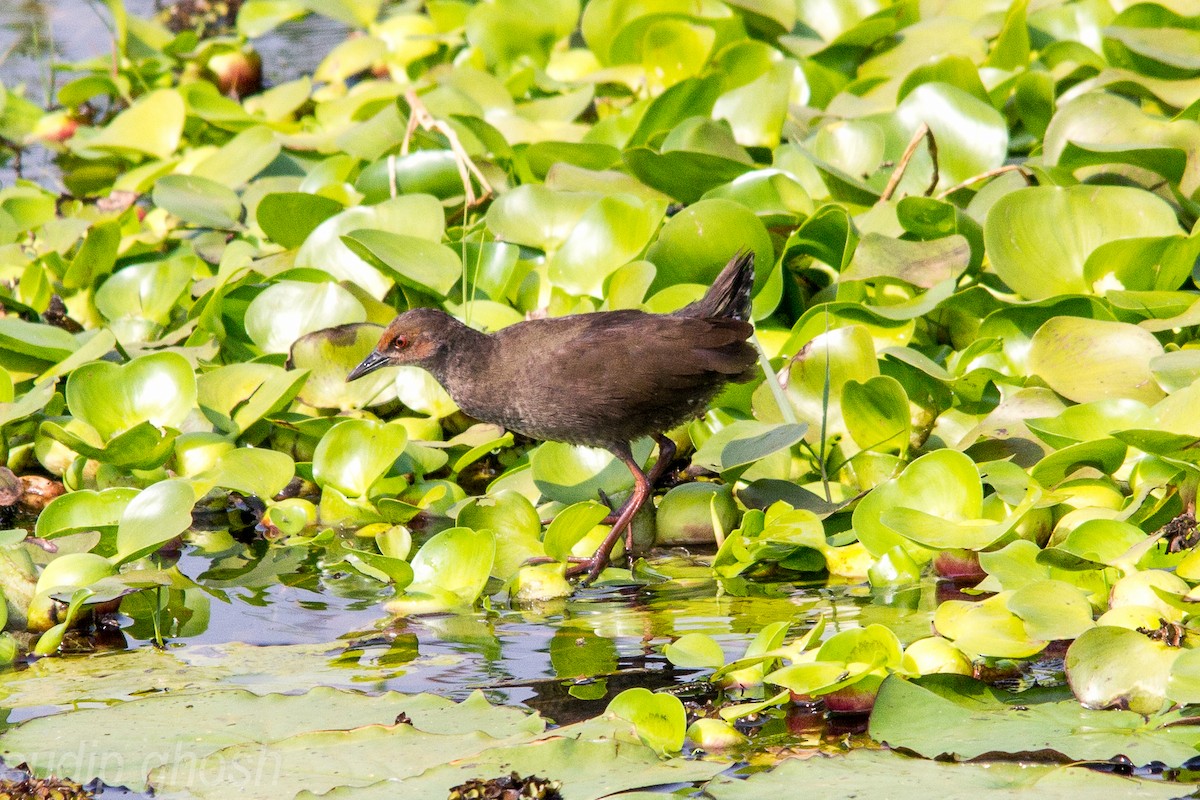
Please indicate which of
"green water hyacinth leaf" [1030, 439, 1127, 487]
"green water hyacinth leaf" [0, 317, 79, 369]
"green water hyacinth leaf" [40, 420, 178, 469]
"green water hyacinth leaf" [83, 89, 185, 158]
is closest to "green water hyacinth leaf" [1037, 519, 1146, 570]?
"green water hyacinth leaf" [1030, 439, 1127, 487]

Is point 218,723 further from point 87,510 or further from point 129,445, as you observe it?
point 129,445

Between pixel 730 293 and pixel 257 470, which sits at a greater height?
pixel 730 293

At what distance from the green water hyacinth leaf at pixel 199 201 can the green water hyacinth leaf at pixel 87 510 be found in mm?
2061

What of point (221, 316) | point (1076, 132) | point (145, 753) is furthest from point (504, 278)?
point (145, 753)

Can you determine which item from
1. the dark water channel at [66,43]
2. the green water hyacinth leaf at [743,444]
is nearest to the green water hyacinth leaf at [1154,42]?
the green water hyacinth leaf at [743,444]

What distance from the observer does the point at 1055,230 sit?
4.29m

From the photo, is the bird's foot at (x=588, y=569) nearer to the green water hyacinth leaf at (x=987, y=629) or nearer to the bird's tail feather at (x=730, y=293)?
the bird's tail feather at (x=730, y=293)

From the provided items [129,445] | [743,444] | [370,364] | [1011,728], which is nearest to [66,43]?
[370,364]

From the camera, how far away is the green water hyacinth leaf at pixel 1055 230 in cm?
427

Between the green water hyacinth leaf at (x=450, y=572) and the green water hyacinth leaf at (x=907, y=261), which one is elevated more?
the green water hyacinth leaf at (x=907, y=261)

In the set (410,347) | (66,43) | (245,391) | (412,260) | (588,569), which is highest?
(66,43)

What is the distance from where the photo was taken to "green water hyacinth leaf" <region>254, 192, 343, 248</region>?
5.29 metres

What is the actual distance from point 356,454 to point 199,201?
2.01 metres

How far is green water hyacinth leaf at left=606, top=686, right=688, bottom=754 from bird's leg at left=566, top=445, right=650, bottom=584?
122 centimetres
